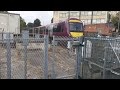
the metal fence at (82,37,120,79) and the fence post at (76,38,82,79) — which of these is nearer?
the metal fence at (82,37,120,79)

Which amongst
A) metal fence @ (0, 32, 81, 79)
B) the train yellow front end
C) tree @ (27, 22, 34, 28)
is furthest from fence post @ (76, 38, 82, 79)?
tree @ (27, 22, 34, 28)

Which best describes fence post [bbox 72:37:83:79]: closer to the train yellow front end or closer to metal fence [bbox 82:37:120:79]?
metal fence [bbox 82:37:120:79]

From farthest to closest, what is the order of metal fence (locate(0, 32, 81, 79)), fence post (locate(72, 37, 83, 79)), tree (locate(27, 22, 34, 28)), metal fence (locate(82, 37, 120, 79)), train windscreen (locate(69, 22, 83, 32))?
1. tree (locate(27, 22, 34, 28))
2. train windscreen (locate(69, 22, 83, 32))
3. fence post (locate(72, 37, 83, 79))
4. metal fence (locate(82, 37, 120, 79))
5. metal fence (locate(0, 32, 81, 79))

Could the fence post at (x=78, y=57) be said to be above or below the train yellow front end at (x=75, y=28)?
below

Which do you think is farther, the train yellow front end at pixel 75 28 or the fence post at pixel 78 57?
the train yellow front end at pixel 75 28

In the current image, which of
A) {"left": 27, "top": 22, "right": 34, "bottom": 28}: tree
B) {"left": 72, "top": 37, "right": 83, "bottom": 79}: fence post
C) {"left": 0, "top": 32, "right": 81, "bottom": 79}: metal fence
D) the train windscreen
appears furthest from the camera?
{"left": 27, "top": 22, "right": 34, "bottom": 28}: tree

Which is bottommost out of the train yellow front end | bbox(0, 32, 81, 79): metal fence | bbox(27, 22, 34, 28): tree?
bbox(0, 32, 81, 79): metal fence

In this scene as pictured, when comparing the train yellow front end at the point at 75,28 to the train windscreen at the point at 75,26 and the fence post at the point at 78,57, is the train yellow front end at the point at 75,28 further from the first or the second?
the fence post at the point at 78,57

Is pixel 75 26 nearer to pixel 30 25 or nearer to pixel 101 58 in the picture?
pixel 101 58

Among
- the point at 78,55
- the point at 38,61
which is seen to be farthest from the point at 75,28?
the point at 78,55

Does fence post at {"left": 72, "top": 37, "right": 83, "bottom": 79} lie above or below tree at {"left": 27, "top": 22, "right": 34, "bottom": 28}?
below

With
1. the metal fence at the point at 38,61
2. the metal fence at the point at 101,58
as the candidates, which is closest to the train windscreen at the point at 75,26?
the metal fence at the point at 38,61

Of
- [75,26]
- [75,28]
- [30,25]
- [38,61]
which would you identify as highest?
[30,25]
